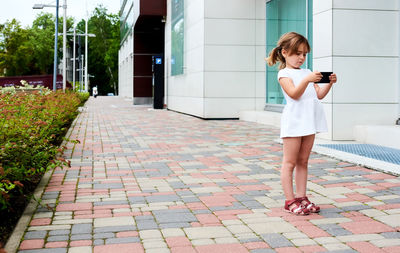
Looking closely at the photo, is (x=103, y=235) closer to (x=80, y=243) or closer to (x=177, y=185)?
(x=80, y=243)

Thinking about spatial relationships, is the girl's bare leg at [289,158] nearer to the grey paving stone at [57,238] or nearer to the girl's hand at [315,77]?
the girl's hand at [315,77]

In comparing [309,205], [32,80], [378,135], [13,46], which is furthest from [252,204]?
[13,46]

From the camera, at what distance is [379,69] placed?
9.88 metres

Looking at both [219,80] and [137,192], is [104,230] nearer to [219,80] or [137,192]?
[137,192]

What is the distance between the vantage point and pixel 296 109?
4.57m

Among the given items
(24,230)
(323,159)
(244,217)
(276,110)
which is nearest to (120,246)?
(24,230)

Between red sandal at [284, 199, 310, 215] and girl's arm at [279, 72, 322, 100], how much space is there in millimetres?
889

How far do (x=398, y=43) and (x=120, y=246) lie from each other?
767 centimetres

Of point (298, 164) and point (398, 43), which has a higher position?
point (398, 43)

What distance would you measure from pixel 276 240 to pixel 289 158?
3.14 ft

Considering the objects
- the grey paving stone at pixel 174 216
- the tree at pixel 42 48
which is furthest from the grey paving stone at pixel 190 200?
the tree at pixel 42 48

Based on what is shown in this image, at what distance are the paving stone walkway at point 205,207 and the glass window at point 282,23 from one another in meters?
5.96

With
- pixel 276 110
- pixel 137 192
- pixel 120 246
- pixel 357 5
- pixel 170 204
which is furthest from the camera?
pixel 276 110

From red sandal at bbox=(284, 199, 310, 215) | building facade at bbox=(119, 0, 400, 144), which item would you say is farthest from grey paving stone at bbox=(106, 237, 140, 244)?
building facade at bbox=(119, 0, 400, 144)
